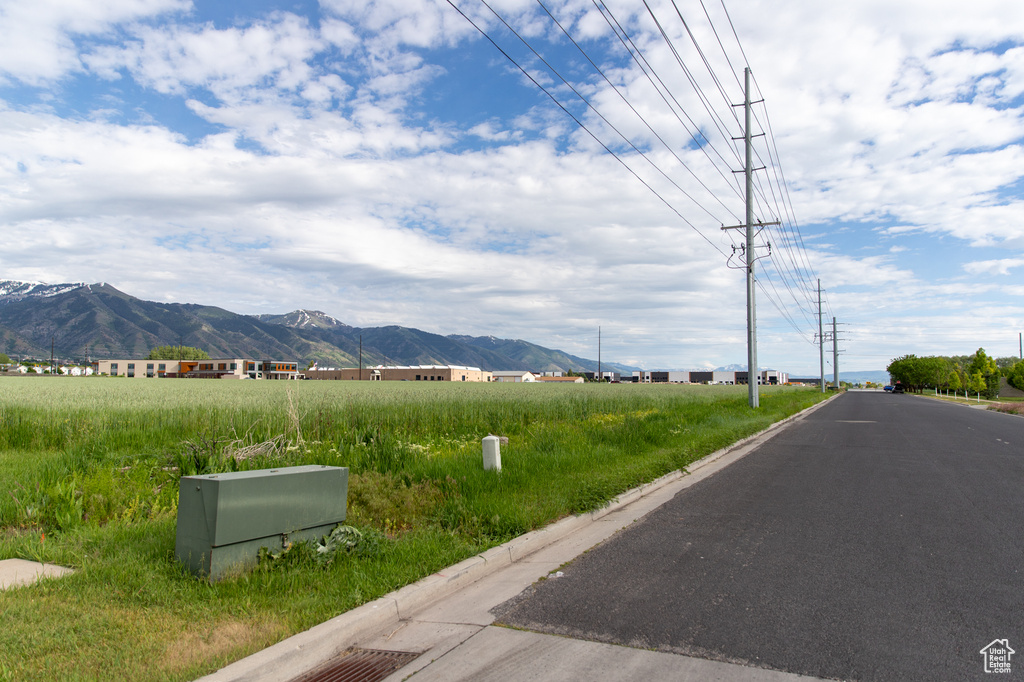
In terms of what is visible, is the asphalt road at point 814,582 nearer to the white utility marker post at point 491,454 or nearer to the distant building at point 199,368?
the white utility marker post at point 491,454

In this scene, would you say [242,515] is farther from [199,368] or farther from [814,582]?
[199,368]

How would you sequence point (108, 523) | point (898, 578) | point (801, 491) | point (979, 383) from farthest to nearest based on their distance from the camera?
point (979, 383) < point (801, 491) < point (108, 523) < point (898, 578)

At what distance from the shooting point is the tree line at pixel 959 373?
75.1m

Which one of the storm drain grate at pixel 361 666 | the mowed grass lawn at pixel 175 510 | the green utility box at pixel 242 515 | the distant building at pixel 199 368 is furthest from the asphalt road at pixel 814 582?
the distant building at pixel 199 368

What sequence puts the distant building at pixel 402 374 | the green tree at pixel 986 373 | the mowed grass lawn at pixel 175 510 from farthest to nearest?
1. the distant building at pixel 402 374
2. the green tree at pixel 986 373
3. the mowed grass lawn at pixel 175 510

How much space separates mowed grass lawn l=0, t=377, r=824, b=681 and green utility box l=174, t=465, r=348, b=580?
168 mm

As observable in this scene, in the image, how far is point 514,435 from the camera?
1506cm

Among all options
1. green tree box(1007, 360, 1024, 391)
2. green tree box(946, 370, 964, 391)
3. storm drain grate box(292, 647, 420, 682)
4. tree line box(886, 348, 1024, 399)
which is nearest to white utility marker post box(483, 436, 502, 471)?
storm drain grate box(292, 647, 420, 682)

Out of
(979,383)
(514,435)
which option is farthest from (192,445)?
(979,383)

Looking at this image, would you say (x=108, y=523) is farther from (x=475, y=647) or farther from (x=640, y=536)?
(x=640, y=536)

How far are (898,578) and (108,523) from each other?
25.8 ft

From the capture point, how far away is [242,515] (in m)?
4.80

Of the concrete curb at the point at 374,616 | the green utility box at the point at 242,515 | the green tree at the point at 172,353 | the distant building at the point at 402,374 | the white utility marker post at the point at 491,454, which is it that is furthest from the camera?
the green tree at the point at 172,353

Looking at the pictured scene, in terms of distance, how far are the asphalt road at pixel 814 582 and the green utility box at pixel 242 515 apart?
2.01 m
